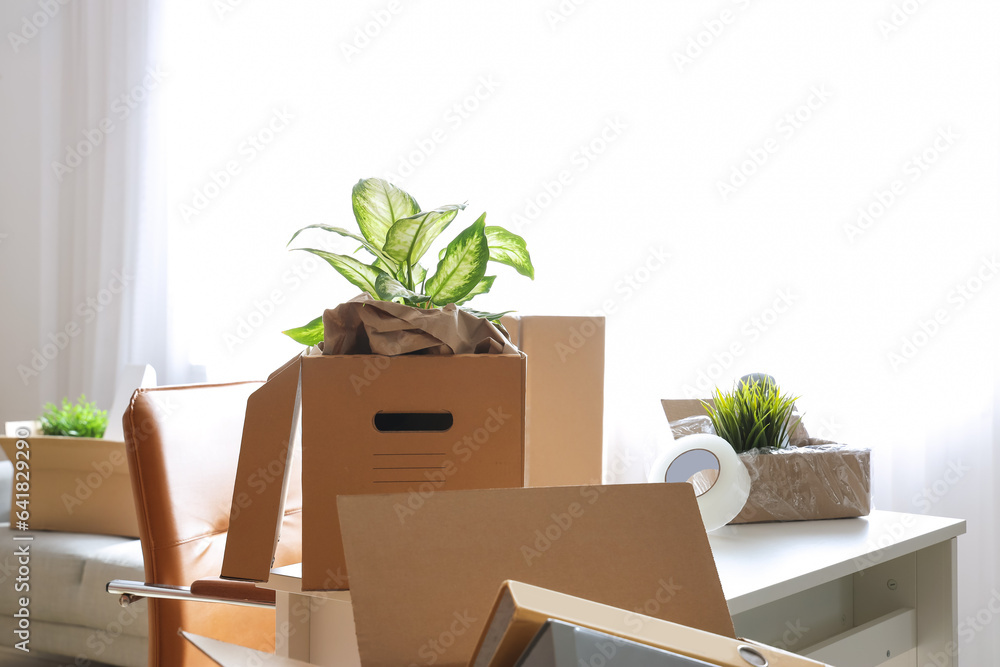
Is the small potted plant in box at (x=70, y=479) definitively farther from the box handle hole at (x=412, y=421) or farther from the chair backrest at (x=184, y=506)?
the box handle hole at (x=412, y=421)

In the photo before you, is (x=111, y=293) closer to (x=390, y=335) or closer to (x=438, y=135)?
(x=438, y=135)

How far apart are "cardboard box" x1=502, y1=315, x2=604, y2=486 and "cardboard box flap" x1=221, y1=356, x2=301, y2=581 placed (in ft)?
1.40

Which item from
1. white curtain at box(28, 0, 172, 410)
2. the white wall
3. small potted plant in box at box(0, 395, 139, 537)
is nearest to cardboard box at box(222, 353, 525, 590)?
small potted plant in box at box(0, 395, 139, 537)

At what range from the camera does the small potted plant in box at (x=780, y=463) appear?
1.25 metres

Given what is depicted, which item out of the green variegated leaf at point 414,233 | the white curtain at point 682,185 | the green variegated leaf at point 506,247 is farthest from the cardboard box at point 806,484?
the white curtain at point 682,185

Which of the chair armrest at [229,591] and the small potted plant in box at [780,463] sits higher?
the small potted plant in box at [780,463]

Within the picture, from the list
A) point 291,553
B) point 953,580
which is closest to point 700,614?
point 953,580

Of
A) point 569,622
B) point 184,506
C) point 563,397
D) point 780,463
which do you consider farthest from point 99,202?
point 569,622

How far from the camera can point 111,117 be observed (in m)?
3.51

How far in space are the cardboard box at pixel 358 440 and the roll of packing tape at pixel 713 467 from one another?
0.35 m

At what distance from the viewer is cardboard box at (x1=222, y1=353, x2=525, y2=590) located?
2.85 ft

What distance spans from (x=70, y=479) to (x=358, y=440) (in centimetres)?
160

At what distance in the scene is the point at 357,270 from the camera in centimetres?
97

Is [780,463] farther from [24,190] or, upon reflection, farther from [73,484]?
[24,190]
